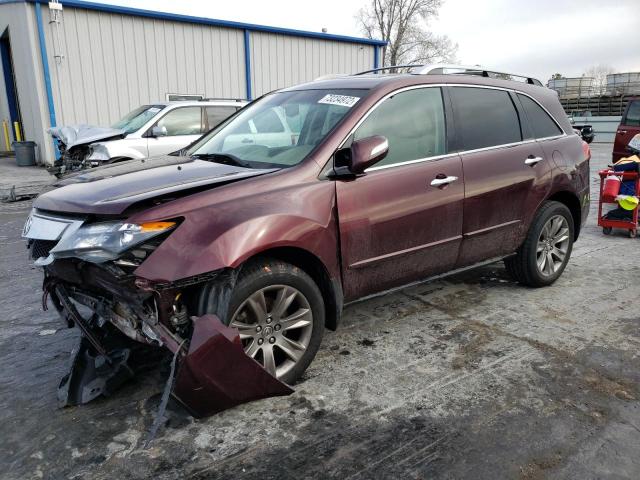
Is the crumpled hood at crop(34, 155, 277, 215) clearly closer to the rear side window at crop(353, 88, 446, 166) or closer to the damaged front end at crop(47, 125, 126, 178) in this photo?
the rear side window at crop(353, 88, 446, 166)

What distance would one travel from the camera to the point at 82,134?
9.42 meters

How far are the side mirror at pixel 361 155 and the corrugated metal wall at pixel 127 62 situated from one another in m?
14.1

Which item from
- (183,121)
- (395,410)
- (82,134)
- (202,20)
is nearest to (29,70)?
(202,20)

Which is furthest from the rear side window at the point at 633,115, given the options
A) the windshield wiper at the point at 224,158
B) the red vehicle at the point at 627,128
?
the windshield wiper at the point at 224,158

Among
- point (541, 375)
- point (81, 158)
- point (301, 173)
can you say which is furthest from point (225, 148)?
point (81, 158)

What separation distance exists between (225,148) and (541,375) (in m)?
2.56

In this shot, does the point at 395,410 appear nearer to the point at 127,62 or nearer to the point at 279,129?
the point at 279,129

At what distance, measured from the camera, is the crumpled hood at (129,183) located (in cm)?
268

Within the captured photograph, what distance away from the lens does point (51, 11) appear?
14.1 metres

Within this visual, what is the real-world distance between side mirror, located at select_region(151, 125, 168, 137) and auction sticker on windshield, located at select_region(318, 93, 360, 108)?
19.8ft

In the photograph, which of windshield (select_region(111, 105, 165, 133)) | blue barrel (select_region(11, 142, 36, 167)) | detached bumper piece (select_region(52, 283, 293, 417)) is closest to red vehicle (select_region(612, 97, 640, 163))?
windshield (select_region(111, 105, 165, 133))

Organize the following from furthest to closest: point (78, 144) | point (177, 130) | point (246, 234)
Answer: point (177, 130)
point (78, 144)
point (246, 234)

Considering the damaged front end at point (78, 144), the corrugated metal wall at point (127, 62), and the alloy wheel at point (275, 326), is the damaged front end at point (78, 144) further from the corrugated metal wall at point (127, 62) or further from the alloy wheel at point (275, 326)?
the alloy wheel at point (275, 326)

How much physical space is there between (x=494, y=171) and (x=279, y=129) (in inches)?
65.5
